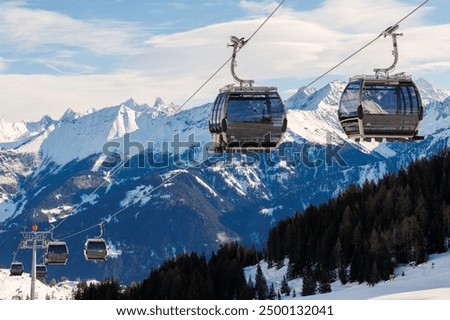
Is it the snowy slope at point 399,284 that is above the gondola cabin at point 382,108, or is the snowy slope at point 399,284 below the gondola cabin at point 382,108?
below

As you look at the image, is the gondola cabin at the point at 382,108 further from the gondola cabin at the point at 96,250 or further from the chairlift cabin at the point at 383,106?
the gondola cabin at the point at 96,250

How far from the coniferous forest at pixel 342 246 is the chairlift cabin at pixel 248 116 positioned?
401 ft

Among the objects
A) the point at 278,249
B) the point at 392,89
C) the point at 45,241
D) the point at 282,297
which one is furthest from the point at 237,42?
the point at 278,249

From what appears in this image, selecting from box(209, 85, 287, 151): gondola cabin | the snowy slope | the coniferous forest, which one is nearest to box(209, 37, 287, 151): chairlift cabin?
box(209, 85, 287, 151): gondola cabin

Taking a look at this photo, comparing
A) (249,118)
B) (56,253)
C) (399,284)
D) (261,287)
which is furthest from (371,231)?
(249,118)

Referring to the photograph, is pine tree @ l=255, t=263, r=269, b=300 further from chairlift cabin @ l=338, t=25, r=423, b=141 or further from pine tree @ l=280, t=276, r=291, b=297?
chairlift cabin @ l=338, t=25, r=423, b=141

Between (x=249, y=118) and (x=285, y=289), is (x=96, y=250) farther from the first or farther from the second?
(x=285, y=289)

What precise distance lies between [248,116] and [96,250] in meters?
36.6

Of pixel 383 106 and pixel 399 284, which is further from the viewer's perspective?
pixel 399 284

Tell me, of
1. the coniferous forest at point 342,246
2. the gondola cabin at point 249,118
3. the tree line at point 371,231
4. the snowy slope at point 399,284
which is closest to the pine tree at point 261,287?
the coniferous forest at point 342,246

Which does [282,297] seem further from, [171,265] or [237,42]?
[237,42]

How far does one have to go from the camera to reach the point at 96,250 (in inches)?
2781

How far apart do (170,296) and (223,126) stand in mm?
141773

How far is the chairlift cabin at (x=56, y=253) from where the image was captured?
76938 mm
